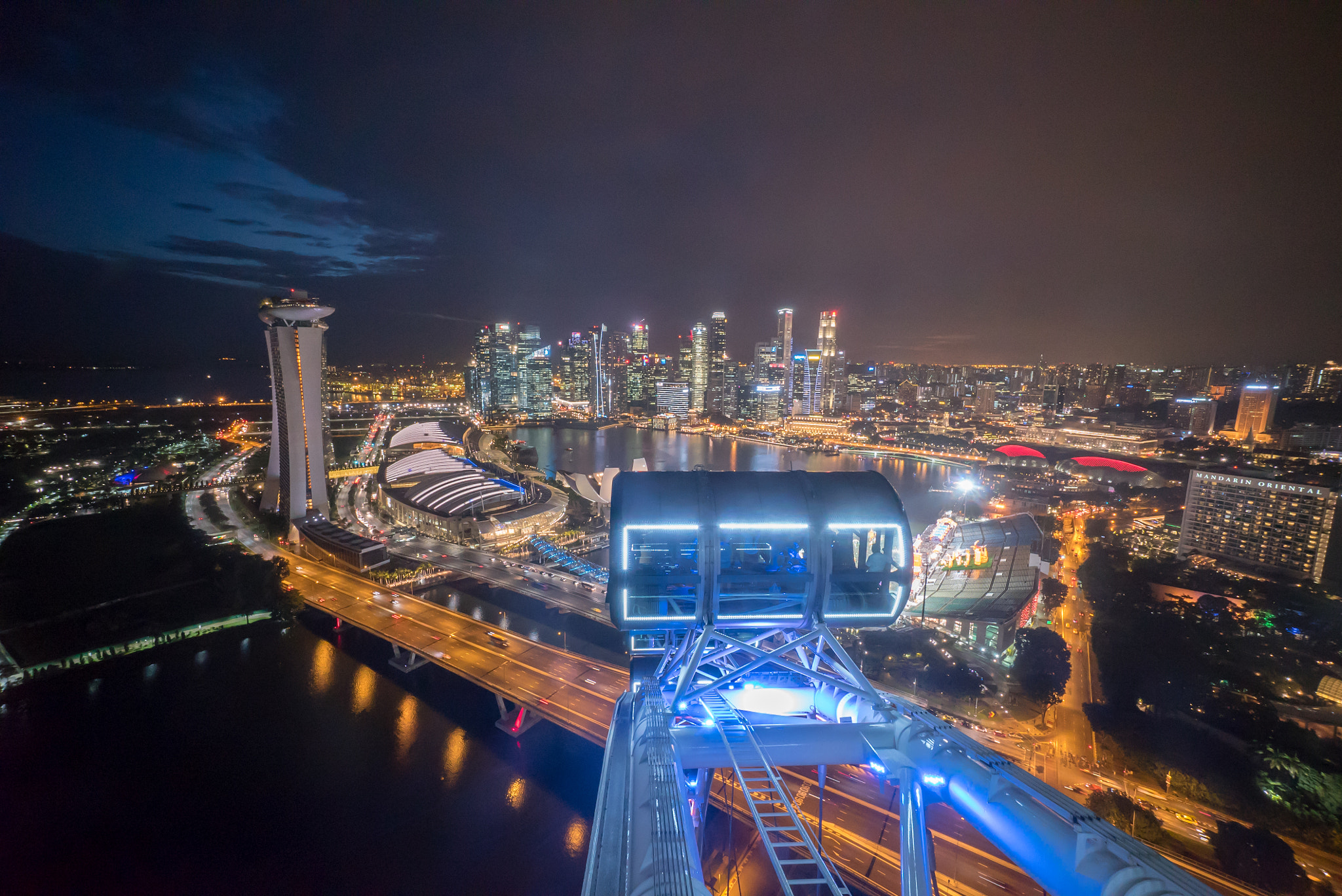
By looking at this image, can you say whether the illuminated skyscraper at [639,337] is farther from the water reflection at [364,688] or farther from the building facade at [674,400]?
the water reflection at [364,688]

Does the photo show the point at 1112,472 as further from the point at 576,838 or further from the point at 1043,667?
the point at 576,838

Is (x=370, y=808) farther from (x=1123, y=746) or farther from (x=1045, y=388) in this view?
(x=1045, y=388)

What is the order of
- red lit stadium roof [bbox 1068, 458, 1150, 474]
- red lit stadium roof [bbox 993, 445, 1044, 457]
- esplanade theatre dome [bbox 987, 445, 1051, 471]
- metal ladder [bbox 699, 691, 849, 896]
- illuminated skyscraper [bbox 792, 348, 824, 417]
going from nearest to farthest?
metal ladder [bbox 699, 691, 849, 896]
red lit stadium roof [bbox 1068, 458, 1150, 474]
esplanade theatre dome [bbox 987, 445, 1051, 471]
red lit stadium roof [bbox 993, 445, 1044, 457]
illuminated skyscraper [bbox 792, 348, 824, 417]

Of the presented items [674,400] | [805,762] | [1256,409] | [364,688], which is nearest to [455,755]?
[364,688]

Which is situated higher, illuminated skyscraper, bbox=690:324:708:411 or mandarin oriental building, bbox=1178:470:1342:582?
illuminated skyscraper, bbox=690:324:708:411


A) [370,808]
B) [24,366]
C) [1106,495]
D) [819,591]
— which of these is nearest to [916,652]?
[819,591]

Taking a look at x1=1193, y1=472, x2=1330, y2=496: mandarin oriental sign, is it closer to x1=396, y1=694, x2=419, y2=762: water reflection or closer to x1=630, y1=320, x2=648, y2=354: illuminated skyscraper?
x1=396, y1=694, x2=419, y2=762: water reflection

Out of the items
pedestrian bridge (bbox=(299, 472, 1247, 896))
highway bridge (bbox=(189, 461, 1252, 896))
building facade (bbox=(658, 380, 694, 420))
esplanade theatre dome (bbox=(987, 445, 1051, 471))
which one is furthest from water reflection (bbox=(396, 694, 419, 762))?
building facade (bbox=(658, 380, 694, 420))
